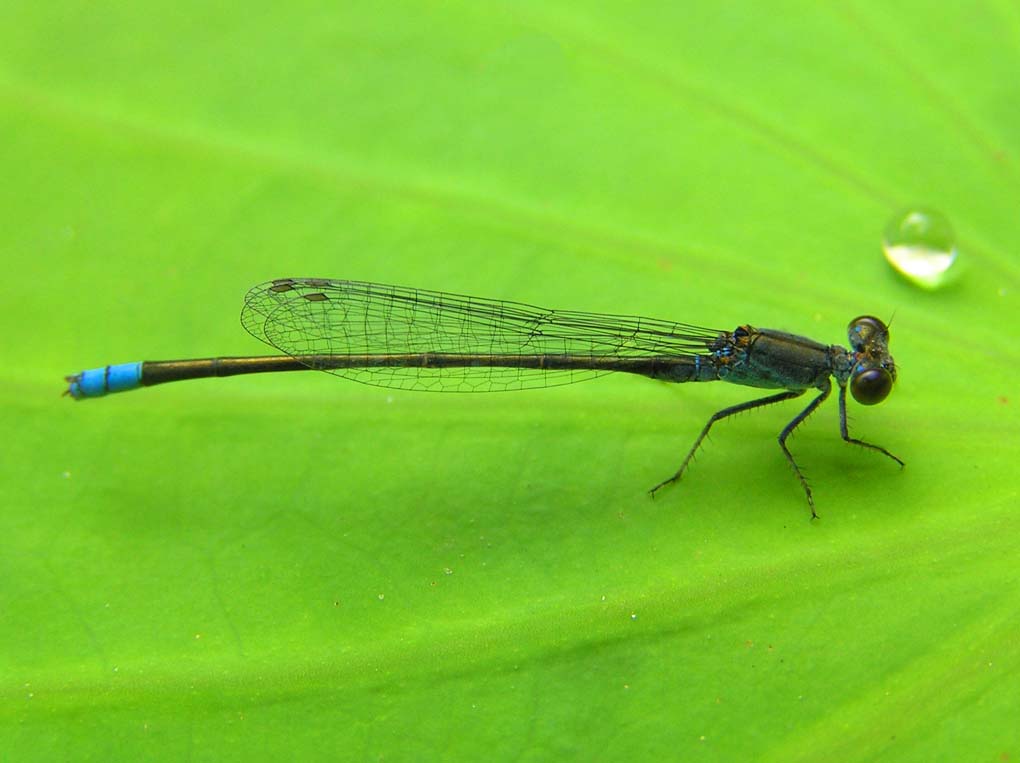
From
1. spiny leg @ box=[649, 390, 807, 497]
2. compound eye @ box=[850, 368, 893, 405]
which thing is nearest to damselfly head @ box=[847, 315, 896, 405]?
compound eye @ box=[850, 368, 893, 405]

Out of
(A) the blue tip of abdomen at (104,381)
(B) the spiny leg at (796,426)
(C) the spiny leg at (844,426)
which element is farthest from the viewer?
(A) the blue tip of abdomen at (104,381)

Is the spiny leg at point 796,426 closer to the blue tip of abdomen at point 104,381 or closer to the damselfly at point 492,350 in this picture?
the damselfly at point 492,350

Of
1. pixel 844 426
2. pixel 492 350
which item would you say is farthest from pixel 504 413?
pixel 844 426

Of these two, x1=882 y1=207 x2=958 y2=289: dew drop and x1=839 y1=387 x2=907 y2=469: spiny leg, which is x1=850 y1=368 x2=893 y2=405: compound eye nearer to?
x1=839 y1=387 x2=907 y2=469: spiny leg

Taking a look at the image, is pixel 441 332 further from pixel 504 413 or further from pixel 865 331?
pixel 865 331

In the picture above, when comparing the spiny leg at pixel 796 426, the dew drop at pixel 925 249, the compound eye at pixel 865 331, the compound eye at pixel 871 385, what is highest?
the dew drop at pixel 925 249

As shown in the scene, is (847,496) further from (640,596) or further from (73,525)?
(73,525)

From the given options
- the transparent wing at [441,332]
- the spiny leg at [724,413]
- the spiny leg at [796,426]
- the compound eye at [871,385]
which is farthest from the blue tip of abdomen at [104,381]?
the compound eye at [871,385]
